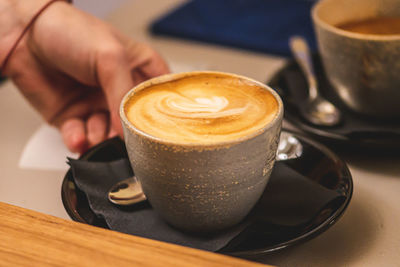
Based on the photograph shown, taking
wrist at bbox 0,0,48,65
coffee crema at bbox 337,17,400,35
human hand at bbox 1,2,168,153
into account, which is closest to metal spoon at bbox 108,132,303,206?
human hand at bbox 1,2,168,153

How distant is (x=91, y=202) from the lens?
0.51 meters

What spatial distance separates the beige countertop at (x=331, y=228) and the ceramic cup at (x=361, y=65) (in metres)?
0.08

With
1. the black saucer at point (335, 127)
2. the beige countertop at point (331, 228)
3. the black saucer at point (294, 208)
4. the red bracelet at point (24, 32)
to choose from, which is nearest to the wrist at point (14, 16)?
the red bracelet at point (24, 32)

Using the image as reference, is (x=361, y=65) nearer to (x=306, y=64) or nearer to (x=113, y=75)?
(x=306, y=64)

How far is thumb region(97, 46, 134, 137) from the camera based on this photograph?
68 centimetres

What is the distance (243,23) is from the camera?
110cm

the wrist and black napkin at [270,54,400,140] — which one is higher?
the wrist

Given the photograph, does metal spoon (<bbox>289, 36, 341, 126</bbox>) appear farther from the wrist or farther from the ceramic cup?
the wrist

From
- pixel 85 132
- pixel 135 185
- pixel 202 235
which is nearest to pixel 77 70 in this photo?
pixel 85 132

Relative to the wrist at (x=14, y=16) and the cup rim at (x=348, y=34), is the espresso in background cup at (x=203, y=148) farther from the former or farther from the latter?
the wrist at (x=14, y=16)

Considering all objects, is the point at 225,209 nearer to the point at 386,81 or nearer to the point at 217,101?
the point at 217,101

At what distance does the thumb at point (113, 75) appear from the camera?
0.68 m

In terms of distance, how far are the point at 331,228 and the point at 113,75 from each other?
1.26ft

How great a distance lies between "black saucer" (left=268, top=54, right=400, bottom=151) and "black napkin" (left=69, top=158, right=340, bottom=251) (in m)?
0.11
